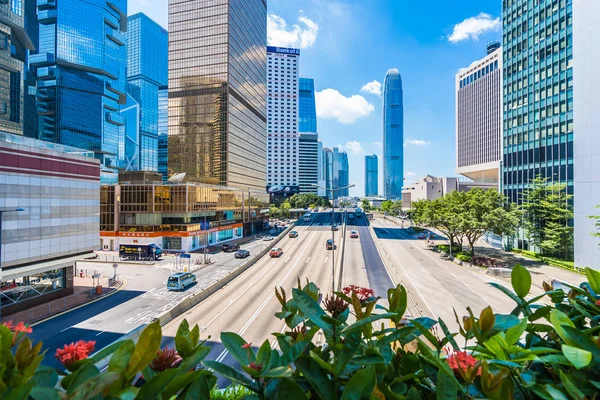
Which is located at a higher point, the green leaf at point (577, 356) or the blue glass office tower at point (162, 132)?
the blue glass office tower at point (162, 132)

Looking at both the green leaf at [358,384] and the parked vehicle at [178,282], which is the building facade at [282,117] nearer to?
the parked vehicle at [178,282]

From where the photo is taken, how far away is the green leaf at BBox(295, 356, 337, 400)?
5.82ft

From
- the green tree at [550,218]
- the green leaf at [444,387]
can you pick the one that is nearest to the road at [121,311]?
the green leaf at [444,387]

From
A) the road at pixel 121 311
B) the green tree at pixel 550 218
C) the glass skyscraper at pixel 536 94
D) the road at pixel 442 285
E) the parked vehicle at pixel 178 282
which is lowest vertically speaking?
the road at pixel 121 311

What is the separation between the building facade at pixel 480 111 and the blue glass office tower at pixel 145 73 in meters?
164

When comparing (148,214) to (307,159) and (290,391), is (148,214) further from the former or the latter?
(307,159)

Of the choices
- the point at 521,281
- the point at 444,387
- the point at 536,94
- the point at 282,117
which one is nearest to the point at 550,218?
the point at 536,94

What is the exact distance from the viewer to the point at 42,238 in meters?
21.2

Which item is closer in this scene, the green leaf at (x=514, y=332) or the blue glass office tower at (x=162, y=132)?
the green leaf at (x=514, y=332)

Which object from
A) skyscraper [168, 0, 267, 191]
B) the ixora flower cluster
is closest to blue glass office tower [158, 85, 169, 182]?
skyscraper [168, 0, 267, 191]

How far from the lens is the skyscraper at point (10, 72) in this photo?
6153 centimetres

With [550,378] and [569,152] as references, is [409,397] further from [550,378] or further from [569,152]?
[569,152]

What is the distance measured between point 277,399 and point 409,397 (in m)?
0.83

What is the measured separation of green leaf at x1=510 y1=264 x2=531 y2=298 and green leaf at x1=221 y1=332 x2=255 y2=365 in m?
2.38
